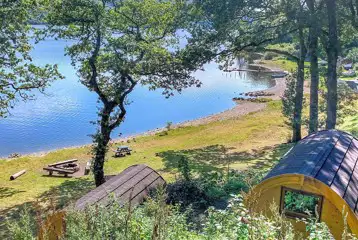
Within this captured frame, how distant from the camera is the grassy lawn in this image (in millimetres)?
19039

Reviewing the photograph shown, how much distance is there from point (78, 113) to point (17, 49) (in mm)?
32209

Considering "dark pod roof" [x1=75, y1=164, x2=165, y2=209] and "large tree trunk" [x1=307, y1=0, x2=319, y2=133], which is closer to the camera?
"dark pod roof" [x1=75, y1=164, x2=165, y2=209]

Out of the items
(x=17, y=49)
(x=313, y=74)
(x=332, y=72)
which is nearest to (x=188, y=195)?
(x=17, y=49)

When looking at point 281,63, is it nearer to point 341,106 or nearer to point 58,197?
point 341,106

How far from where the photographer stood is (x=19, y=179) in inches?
939

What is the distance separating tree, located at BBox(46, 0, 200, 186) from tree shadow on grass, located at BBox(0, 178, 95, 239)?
5.87ft

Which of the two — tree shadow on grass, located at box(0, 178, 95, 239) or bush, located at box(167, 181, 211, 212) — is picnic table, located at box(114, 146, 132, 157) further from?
bush, located at box(167, 181, 211, 212)

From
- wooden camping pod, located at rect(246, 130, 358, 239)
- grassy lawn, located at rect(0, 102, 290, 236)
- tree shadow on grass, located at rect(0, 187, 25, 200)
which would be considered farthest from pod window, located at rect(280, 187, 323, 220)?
tree shadow on grass, located at rect(0, 187, 25, 200)

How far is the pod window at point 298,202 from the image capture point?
911 centimetres

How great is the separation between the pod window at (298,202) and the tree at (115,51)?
29.4ft

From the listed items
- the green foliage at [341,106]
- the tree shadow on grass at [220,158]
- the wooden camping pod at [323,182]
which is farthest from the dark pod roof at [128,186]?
the green foliage at [341,106]

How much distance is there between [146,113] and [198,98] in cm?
1274

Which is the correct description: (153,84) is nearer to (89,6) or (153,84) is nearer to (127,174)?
(89,6)

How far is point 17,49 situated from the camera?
1558cm
